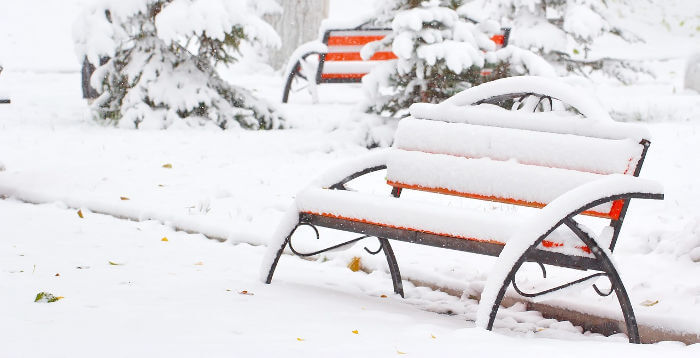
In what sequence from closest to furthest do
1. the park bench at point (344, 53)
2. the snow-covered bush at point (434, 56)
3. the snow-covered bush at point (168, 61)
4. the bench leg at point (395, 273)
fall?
1. the bench leg at point (395, 273)
2. the snow-covered bush at point (434, 56)
3. the snow-covered bush at point (168, 61)
4. the park bench at point (344, 53)

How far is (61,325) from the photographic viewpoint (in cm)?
321

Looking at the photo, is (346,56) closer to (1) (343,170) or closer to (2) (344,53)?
(2) (344,53)

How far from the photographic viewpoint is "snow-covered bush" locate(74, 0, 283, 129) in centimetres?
856

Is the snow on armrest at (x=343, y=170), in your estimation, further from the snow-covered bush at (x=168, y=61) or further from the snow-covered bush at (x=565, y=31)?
the snow-covered bush at (x=565, y=31)

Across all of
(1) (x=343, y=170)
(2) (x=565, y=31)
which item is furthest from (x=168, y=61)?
(1) (x=343, y=170)

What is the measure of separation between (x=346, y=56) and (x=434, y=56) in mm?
2988

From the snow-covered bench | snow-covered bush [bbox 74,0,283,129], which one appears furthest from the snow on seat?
snow-covered bush [bbox 74,0,283,129]

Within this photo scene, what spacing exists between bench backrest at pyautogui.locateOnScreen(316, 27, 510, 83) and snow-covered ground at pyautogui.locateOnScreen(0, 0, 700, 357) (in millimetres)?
1582

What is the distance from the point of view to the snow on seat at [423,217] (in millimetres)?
3393

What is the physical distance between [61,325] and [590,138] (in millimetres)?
2056

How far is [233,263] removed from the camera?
15.7ft

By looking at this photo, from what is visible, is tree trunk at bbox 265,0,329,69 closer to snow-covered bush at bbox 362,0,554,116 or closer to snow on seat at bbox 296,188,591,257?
snow-covered bush at bbox 362,0,554,116

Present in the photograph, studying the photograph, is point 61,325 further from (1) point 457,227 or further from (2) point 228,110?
(2) point 228,110

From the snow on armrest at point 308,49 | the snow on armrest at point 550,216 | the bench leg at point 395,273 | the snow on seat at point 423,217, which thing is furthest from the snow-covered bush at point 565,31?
the snow on armrest at point 550,216
